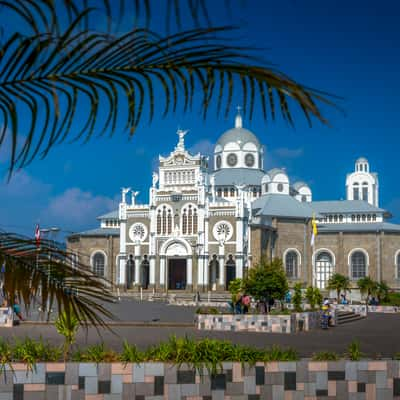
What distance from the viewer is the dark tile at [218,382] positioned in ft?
31.2

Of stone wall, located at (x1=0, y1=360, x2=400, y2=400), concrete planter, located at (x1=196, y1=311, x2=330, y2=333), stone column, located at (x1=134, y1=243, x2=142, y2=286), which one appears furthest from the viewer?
stone column, located at (x1=134, y1=243, x2=142, y2=286)

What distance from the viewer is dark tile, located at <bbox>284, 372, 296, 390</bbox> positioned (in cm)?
978

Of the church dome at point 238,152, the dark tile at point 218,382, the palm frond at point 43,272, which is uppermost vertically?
the church dome at point 238,152

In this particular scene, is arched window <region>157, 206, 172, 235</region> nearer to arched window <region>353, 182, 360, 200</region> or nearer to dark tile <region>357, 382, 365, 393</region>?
arched window <region>353, 182, 360, 200</region>

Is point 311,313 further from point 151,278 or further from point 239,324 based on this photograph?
point 151,278

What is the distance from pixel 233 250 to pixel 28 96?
59.2 m

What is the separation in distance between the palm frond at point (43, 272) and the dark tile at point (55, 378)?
17.8ft

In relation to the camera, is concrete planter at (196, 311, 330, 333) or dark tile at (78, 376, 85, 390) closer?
dark tile at (78, 376, 85, 390)

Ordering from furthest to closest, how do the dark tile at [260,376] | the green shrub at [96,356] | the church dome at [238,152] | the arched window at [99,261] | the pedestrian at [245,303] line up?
1. the church dome at [238,152]
2. the arched window at [99,261]
3. the pedestrian at [245,303]
4. the dark tile at [260,376]
5. the green shrub at [96,356]

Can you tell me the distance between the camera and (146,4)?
10.8ft

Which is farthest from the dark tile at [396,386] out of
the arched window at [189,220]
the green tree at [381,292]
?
the arched window at [189,220]

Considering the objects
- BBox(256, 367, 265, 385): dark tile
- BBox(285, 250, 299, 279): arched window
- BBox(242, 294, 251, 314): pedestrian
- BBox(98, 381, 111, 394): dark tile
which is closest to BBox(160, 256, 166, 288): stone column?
BBox(285, 250, 299, 279): arched window

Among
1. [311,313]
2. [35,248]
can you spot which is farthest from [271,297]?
[35,248]

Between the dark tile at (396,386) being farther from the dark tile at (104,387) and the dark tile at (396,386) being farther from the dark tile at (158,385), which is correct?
the dark tile at (104,387)
